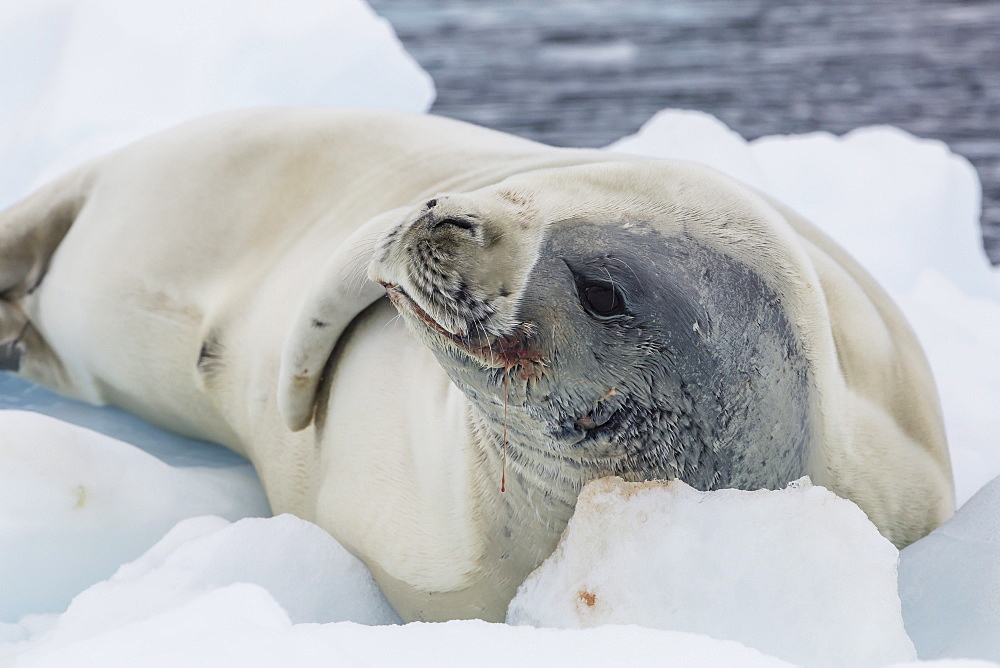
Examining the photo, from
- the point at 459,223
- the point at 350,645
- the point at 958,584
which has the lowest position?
the point at 958,584

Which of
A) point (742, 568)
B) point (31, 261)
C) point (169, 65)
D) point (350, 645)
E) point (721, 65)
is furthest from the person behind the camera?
point (721, 65)

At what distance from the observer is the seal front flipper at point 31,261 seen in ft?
10.5

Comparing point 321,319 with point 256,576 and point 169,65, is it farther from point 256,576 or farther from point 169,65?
point 169,65

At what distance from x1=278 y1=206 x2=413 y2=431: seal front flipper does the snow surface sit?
0.89 ft

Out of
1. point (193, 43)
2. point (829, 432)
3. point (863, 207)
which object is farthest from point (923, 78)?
point (829, 432)

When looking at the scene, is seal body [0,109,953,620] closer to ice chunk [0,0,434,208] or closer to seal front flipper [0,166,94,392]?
seal front flipper [0,166,94,392]

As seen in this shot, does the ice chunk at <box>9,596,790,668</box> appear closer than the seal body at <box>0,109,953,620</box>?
Yes

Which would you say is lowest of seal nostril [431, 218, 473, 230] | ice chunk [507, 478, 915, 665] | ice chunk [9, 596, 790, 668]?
ice chunk [507, 478, 915, 665]

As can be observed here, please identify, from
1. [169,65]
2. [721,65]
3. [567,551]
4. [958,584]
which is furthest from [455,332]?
[721,65]

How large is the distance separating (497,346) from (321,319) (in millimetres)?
776

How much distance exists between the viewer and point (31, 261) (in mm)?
3246

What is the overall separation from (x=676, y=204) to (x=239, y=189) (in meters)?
1.59

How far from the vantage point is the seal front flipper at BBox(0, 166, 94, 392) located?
3207 mm

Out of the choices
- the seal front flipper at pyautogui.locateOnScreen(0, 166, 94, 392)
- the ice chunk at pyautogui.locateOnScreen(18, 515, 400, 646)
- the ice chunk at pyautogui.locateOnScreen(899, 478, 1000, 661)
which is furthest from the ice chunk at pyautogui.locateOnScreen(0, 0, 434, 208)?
the ice chunk at pyautogui.locateOnScreen(899, 478, 1000, 661)
